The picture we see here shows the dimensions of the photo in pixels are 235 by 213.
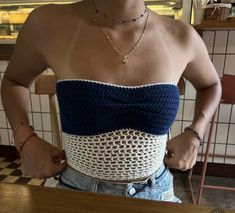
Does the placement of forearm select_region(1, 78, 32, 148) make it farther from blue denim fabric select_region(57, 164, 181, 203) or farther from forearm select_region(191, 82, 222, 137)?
forearm select_region(191, 82, 222, 137)

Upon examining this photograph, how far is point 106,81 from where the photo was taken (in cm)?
57

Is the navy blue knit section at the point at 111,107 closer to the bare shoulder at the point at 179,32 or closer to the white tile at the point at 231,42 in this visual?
the bare shoulder at the point at 179,32

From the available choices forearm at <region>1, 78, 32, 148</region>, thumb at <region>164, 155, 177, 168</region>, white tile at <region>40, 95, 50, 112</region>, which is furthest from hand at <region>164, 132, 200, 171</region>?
white tile at <region>40, 95, 50, 112</region>

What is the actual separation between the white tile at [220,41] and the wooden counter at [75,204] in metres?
1.51

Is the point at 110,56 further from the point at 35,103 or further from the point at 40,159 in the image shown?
the point at 35,103

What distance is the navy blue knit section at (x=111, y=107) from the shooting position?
55 cm

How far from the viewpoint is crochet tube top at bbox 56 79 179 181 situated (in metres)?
0.56

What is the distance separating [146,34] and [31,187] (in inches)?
17.0

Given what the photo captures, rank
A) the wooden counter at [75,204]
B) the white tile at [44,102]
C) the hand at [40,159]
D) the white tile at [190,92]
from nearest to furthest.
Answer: the wooden counter at [75,204], the hand at [40,159], the white tile at [190,92], the white tile at [44,102]

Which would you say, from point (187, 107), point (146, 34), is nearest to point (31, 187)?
point (146, 34)

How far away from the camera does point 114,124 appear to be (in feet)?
1.85

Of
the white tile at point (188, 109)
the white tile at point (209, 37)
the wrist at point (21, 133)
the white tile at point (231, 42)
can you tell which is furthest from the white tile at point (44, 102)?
the wrist at point (21, 133)

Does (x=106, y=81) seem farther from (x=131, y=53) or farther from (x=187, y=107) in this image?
(x=187, y=107)

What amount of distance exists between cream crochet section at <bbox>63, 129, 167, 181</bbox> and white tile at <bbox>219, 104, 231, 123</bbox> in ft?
4.66
